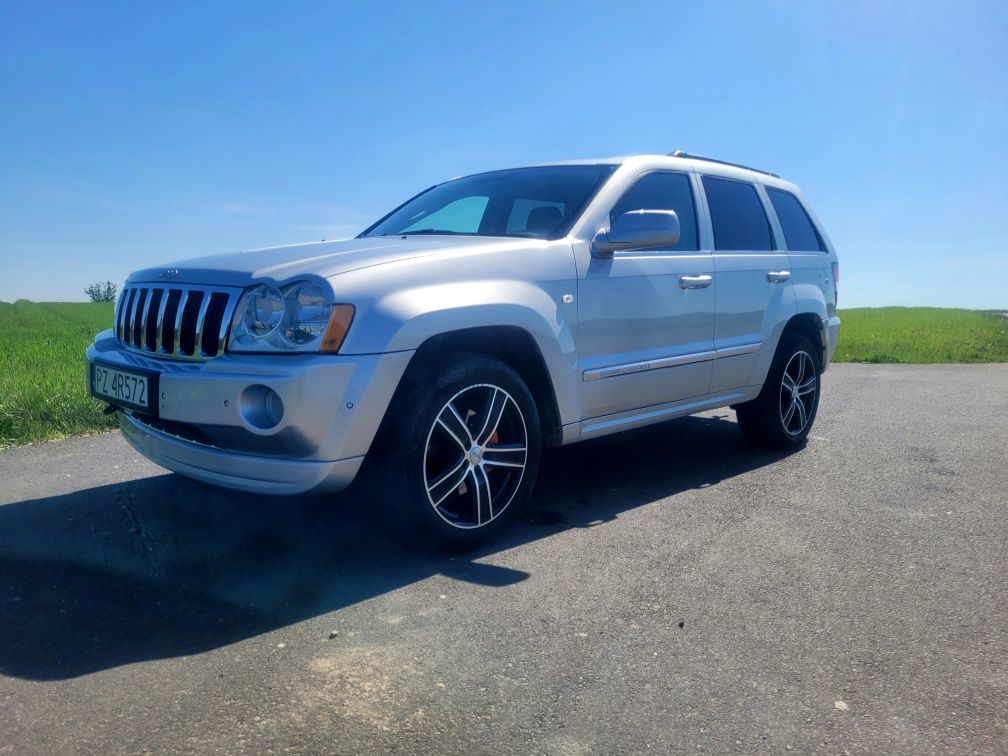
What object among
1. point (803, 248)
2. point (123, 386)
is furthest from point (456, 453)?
point (803, 248)

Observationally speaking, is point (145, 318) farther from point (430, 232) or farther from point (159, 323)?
point (430, 232)

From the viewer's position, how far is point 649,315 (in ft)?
15.1

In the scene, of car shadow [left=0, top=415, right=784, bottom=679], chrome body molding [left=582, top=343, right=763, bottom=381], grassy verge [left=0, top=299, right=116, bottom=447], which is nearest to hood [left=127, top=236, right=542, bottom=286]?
chrome body molding [left=582, top=343, right=763, bottom=381]

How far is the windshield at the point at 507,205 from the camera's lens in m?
4.52

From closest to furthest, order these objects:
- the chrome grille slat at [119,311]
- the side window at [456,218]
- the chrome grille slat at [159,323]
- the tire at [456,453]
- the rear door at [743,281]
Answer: the tire at [456,453] < the chrome grille slat at [159,323] < the chrome grille slat at [119,311] < the side window at [456,218] < the rear door at [743,281]

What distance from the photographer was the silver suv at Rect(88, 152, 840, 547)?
3348mm

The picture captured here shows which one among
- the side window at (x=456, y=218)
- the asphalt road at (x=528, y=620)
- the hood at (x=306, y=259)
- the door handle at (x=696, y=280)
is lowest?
the asphalt road at (x=528, y=620)

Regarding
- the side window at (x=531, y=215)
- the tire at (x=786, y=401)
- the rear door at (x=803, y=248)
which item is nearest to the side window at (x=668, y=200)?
the side window at (x=531, y=215)

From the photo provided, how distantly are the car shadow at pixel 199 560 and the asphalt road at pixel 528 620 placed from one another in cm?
2

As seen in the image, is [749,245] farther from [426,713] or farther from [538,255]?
[426,713]

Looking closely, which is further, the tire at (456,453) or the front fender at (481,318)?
the tire at (456,453)

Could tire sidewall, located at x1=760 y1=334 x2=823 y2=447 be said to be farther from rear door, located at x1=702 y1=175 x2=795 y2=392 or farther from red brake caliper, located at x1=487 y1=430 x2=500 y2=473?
red brake caliper, located at x1=487 y1=430 x2=500 y2=473

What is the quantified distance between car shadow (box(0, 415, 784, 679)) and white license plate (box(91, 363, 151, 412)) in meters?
0.65

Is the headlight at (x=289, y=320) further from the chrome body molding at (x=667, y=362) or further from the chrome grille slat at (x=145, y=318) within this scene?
the chrome body molding at (x=667, y=362)
